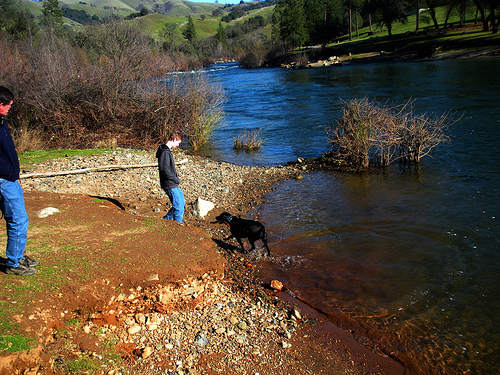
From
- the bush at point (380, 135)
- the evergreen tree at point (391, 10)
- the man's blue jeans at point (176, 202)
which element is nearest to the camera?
the man's blue jeans at point (176, 202)

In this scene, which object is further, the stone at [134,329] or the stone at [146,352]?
the stone at [134,329]

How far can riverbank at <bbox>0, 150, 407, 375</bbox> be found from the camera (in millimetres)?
4262

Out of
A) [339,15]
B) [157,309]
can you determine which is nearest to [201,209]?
[157,309]

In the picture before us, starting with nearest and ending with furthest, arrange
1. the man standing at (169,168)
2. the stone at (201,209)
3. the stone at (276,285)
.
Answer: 1. the stone at (276,285)
2. the man standing at (169,168)
3. the stone at (201,209)

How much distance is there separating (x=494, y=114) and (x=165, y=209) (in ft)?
57.6

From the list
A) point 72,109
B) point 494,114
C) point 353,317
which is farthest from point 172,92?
point 494,114

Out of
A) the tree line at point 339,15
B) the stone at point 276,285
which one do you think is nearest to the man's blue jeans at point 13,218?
the stone at point 276,285

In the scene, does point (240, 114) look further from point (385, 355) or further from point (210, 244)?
point (385, 355)

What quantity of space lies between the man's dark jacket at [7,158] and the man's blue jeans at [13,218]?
3.7 inches

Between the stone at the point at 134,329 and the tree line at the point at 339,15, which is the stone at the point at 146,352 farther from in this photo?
the tree line at the point at 339,15

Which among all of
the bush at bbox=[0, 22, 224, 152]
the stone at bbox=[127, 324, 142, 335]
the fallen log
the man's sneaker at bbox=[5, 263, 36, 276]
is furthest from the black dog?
the bush at bbox=[0, 22, 224, 152]

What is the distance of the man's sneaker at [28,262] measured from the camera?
5051 millimetres

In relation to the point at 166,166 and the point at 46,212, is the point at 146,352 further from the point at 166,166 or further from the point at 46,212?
the point at 46,212

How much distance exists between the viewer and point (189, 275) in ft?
19.0
